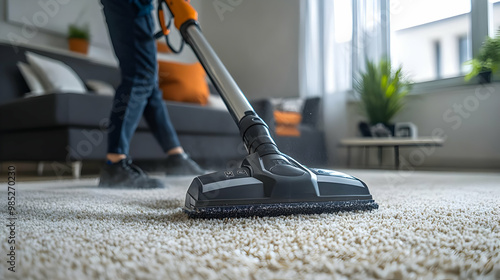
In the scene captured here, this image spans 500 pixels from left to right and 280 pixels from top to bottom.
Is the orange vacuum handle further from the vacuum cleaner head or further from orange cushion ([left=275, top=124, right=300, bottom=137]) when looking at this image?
the vacuum cleaner head

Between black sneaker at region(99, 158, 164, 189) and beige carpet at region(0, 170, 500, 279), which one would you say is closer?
beige carpet at region(0, 170, 500, 279)

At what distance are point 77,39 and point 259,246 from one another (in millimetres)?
2688

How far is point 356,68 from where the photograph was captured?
8.39 ft

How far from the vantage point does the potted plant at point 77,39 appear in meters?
2.58

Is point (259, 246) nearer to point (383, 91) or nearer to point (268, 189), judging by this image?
point (268, 189)

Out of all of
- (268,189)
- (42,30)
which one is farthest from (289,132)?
(42,30)

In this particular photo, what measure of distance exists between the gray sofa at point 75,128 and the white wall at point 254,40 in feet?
1.23

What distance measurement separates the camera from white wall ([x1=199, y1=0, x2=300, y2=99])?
3.01 feet

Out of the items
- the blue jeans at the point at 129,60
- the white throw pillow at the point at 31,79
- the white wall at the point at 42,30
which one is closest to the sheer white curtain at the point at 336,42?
the blue jeans at the point at 129,60

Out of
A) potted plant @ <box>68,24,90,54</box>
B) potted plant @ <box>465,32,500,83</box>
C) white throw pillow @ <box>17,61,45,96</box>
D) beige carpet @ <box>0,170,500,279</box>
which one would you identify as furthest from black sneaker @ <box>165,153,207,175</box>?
potted plant @ <box>465,32,500,83</box>

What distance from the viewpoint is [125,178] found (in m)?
0.99

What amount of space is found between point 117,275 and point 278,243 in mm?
158

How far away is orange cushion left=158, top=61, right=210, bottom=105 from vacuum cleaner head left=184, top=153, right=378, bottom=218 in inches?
71.6

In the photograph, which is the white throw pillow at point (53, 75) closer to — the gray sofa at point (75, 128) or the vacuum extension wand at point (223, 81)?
the gray sofa at point (75, 128)
